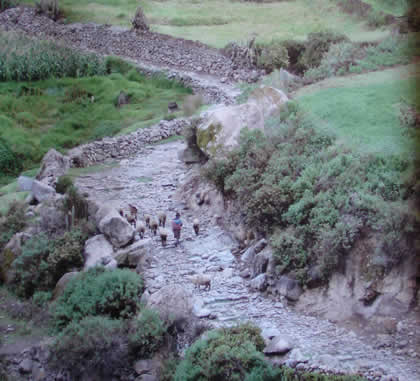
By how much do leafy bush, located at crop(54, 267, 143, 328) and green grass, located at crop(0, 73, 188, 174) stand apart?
12.7m

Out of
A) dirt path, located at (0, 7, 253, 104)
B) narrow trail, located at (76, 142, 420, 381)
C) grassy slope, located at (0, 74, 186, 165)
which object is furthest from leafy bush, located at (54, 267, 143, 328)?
grassy slope, located at (0, 74, 186, 165)

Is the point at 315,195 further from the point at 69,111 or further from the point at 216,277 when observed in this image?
the point at 69,111

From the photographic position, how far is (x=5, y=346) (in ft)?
45.1

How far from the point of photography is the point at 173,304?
39.0 feet

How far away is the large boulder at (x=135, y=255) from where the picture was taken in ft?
46.8

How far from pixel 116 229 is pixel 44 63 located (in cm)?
2258

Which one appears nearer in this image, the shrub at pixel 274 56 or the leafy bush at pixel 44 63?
the shrub at pixel 274 56

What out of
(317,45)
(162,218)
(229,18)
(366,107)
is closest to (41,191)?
(162,218)

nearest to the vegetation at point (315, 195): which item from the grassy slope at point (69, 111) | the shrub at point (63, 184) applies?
the shrub at point (63, 184)

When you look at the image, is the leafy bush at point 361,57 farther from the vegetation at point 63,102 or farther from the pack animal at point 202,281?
the pack animal at point 202,281

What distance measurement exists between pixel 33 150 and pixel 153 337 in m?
17.0

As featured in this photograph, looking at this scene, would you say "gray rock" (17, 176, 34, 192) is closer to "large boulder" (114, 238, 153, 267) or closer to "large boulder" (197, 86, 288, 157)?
"large boulder" (197, 86, 288, 157)

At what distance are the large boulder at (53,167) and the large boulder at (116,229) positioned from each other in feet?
17.6

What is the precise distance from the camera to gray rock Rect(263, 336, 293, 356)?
975cm
